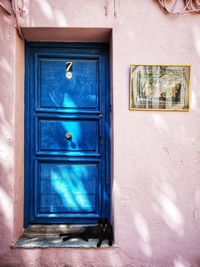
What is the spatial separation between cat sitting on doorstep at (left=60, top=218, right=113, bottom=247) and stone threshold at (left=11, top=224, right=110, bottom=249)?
1.7 inches

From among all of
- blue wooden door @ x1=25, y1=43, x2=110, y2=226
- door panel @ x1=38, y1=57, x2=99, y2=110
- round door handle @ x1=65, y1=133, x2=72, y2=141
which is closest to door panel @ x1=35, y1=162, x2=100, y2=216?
blue wooden door @ x1=25, y1=43, x2=110, y2=226

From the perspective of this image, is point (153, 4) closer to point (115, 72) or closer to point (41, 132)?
point (115, 72)

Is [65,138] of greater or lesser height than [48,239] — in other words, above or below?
above

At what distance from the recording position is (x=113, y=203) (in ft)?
9.96

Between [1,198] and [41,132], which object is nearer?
[1,198]

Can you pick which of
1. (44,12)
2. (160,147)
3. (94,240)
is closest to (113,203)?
(94,240)

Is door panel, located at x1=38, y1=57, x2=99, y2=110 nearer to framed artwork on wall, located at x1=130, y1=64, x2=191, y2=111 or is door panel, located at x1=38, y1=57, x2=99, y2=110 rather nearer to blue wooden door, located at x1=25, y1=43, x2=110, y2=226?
blue wooden door, located at x1=25, y1=43, x2=110, y2=226

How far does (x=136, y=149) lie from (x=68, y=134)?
0.84 m

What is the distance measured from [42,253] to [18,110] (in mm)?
1563

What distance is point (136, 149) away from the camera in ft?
9.82

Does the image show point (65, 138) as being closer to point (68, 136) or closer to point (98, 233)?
point (68, 136)

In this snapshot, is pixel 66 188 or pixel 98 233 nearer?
pixel 98 233

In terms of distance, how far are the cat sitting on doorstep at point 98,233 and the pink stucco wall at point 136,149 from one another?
3.8 inches

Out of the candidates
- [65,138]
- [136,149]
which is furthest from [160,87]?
[65,138]
